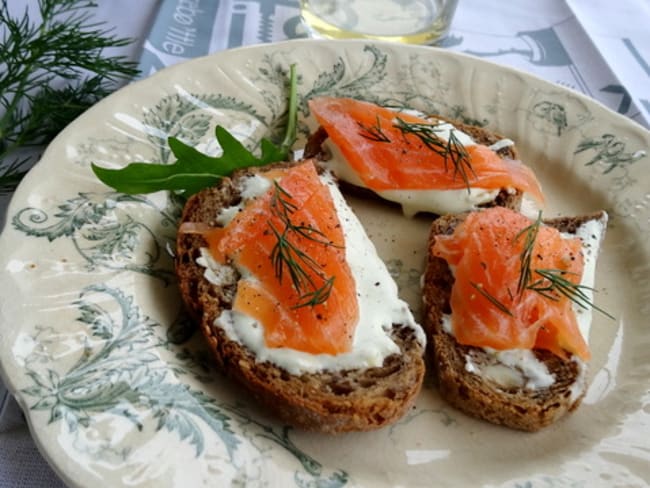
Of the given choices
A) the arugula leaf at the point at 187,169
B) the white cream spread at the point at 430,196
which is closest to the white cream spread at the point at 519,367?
the white cream spread at the point at 430,196

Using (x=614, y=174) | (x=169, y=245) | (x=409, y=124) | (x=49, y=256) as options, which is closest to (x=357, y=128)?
(x=409, y=124)

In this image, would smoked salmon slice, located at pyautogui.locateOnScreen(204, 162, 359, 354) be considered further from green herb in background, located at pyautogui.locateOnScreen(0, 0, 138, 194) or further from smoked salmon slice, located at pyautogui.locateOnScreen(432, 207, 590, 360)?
green herb in background, located at pyautogui.locateOnScreen(0, 0, 138, 194)

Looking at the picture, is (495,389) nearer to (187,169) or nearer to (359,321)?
(359,321)

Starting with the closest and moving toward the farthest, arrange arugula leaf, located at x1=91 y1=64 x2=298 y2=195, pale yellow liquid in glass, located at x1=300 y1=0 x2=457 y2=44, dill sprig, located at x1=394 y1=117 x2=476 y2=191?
arugula leaf, located at x1=91 y1=64 x2=298 y2=195, dill sprig, located at x1=394 y1=117 x2=476 y2=191, pale yellow liquid in glass, located at x1=300 y1=0 x2=457 y2=44

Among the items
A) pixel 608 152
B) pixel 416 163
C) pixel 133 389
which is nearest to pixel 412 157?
pixel 416 163

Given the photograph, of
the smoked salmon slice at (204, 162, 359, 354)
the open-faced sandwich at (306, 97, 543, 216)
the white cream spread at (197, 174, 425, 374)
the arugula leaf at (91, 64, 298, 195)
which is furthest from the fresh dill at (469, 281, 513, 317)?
the arugula leaf at (91, 64, 298, 195)

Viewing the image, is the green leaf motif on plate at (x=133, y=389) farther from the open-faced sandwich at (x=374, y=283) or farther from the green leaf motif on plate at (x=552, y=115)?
the green leaf motif on plate at (x=552, y=115)
